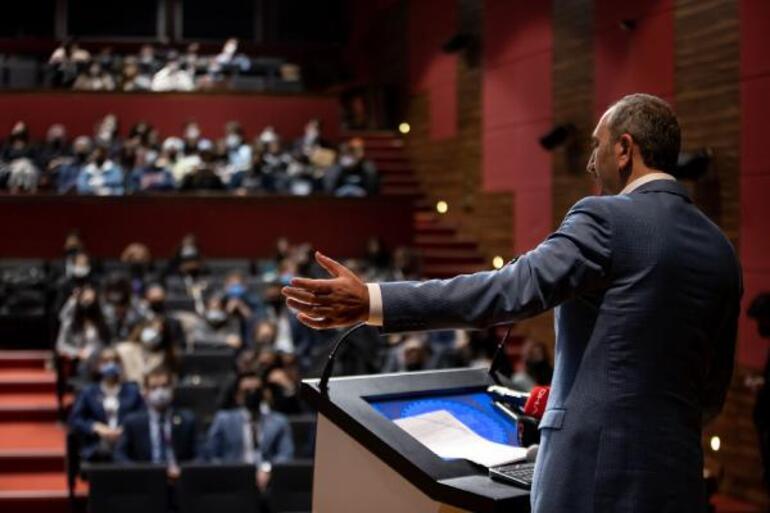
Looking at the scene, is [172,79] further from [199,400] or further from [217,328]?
[199,400]

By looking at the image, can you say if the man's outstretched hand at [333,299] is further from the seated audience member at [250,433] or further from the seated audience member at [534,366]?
the seated audience member at [534,366]

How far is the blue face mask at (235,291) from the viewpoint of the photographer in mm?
7656

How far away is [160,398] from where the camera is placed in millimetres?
5871

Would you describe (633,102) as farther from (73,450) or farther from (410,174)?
(410,174)


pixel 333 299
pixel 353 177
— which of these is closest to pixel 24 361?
pixel 353 177

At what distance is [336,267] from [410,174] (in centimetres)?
993

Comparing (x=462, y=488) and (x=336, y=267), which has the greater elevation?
(x=336, y=267)

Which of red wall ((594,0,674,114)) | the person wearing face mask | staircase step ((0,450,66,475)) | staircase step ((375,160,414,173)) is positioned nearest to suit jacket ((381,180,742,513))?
staircase step ((0,450,66,475))

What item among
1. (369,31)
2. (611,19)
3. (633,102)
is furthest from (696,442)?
(369,31)

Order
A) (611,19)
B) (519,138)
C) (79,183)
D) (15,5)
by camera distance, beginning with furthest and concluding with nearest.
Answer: (15,5), (79,183), (519,138), (611,19)

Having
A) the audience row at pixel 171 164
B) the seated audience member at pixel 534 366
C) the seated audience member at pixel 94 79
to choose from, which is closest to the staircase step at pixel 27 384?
the audience row at pixel 171 164

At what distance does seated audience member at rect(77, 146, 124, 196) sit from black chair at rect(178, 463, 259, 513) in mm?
5080

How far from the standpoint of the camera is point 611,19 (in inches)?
295

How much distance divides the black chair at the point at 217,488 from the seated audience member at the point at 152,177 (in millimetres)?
Answer: 5028
